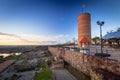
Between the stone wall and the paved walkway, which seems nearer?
the stone wall

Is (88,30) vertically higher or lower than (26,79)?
higher

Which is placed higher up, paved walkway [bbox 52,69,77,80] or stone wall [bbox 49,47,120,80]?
stone wall [bbox 49,47,120,80]

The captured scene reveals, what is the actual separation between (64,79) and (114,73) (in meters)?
7.98

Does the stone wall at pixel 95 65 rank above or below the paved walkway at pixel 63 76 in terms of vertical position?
above

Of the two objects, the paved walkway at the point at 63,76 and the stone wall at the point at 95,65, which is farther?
the paved walkway at the point at 63,76

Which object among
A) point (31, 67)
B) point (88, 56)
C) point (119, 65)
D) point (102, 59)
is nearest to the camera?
point (119, 65)

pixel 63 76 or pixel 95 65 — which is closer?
pixel 95 65

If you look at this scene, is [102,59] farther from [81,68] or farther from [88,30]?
[88,30]

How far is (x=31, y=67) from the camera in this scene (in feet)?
84.0

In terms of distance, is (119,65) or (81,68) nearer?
(119,65)

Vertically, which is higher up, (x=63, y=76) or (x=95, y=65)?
(x=95, y=65)

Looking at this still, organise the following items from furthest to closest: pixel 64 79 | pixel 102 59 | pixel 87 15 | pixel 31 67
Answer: pixel 87 15
pixel 31 67
pixel 64 79
pixel 102 59

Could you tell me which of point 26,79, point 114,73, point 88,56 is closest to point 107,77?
point 114,73

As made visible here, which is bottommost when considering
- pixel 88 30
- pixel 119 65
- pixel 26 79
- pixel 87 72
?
pixel 26 79
